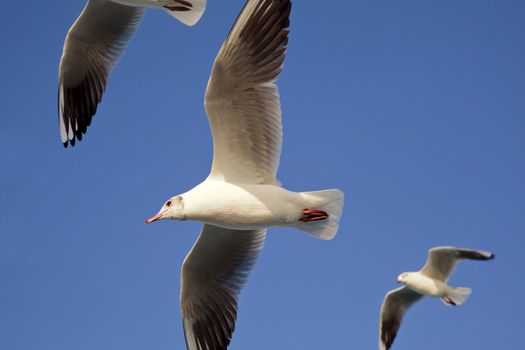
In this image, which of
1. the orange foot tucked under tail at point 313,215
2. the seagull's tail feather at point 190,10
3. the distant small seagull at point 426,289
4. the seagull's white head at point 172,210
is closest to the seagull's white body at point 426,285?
the distant small seagull at point 426,289

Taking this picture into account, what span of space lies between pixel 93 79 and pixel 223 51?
3.50 meters

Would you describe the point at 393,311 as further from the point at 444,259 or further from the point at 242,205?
the point at 242,205

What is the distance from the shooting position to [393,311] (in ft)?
31.0

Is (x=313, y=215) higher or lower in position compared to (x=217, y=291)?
higher

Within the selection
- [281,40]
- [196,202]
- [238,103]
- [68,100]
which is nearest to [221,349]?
[196,202]

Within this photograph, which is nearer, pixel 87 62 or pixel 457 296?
pixel 87 62

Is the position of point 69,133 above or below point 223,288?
above

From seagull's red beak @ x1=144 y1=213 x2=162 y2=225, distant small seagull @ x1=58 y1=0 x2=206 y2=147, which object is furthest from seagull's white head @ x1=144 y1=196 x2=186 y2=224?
distant small seagull @ x1=58 y1=0 x2=206 y2=147

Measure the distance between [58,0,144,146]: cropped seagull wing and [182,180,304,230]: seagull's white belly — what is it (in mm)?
3090

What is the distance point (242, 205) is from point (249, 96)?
2.48 ft

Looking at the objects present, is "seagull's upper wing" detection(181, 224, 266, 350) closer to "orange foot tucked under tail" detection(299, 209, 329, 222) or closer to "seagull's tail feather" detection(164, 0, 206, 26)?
"orange foot tucked under tail" detection(299, 209, 329, 222)

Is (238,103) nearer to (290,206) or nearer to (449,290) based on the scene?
(290,206)

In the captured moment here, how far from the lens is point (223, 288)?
20.2 ft

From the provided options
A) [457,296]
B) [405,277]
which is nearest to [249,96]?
[405,277]
